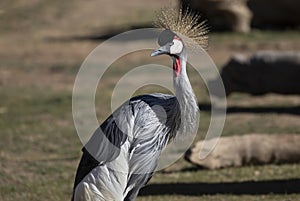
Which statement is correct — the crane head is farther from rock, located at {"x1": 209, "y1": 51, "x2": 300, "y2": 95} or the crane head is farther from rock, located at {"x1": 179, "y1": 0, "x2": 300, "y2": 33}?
rock, located at {"x1": 179, "y1": 0, "x2": 300, "y2": 33}

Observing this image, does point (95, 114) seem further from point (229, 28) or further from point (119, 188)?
point (229, 28)

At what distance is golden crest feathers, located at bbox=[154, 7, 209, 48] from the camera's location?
6309mm

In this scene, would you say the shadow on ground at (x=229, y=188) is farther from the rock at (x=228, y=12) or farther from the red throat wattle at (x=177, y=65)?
the rock at (x=228, y=12)

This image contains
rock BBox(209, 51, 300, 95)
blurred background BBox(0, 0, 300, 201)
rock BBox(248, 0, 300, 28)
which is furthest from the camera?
rock BBox(248, 0, 300, 28)

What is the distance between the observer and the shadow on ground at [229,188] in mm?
7812

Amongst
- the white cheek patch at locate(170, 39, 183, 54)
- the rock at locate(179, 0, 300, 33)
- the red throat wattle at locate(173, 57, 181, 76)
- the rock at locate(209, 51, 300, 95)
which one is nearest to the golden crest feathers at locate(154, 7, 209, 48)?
the white cheek patch at locate(170, 39, 183, 54)

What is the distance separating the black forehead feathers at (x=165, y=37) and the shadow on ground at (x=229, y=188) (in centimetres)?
199

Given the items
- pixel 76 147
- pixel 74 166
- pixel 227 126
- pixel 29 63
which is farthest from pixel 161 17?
pixel 29 63

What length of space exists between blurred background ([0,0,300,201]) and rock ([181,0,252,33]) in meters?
0.02

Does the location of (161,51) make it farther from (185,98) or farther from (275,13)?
(275,13)

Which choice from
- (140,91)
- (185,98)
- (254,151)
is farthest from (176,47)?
(140,91)

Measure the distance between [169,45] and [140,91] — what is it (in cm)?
740

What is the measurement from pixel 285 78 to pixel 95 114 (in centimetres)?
247

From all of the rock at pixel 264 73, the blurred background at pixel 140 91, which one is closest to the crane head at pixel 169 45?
the blurred background at pixel 140 91
